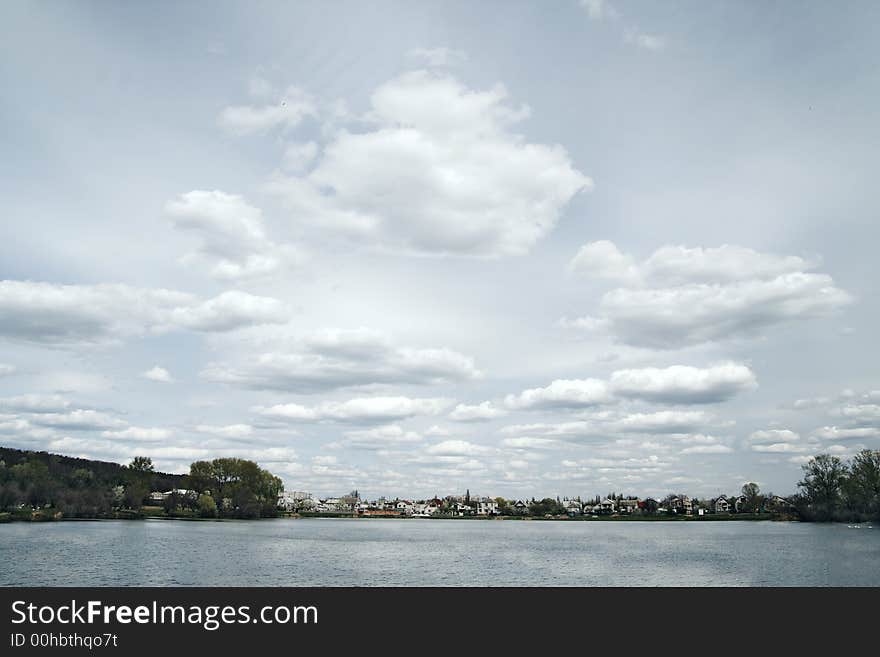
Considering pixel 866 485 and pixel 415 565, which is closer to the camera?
pixel 415 565

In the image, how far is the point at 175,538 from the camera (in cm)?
12444
